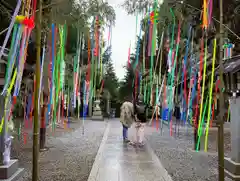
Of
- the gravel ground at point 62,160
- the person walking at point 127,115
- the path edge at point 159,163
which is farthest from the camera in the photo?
the person walking at point 127,115

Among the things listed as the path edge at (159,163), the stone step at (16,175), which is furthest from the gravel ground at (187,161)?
the stone step at (16,175)

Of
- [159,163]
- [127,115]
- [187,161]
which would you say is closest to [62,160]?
[159,163]

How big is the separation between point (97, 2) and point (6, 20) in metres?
10.2

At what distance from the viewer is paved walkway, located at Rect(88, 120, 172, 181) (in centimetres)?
527

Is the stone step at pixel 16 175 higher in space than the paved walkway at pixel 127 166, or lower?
higher

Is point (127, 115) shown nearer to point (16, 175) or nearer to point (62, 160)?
point (62, 160)

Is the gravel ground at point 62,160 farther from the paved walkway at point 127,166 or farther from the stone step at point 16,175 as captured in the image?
the paved walkway at point 127,166

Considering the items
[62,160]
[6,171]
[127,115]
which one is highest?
[127,115]

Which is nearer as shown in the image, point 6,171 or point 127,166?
point 6,171

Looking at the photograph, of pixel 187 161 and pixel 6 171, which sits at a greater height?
pixel 6 171

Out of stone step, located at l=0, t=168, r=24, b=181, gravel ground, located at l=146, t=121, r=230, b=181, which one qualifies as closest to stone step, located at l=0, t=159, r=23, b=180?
stone step, located at l=0, t=168, r=24, b=181

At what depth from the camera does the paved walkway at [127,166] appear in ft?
17.3

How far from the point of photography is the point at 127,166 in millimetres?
6105

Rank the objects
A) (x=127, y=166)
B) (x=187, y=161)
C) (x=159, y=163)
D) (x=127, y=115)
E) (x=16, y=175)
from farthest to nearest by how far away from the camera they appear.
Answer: (x=127, y=115)
(x=187, y=161)
(x=159, y=163)
(x=127, y=166)
(x=16, y=175)
